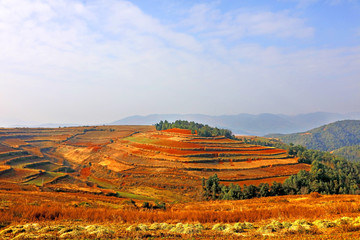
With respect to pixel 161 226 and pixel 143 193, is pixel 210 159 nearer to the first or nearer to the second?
pixel 143 193

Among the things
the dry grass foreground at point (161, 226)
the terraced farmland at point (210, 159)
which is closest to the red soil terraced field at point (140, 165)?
the terraced farmland at point (210, 159)

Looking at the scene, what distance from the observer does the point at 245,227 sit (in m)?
16.7

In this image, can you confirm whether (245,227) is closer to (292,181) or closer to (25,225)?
(25,225)

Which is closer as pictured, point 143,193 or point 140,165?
point 143,193

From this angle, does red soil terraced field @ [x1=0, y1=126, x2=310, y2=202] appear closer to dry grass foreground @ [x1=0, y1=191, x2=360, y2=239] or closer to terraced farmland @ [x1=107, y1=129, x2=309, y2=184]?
terraced farmland @ [x1=107, y1=129, x2=309, y2=184]

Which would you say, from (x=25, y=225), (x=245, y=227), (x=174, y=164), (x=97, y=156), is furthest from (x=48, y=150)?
(x=245, y=227)

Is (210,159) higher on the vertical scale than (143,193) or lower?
higher

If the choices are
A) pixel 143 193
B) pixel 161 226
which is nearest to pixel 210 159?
pixel 143 193

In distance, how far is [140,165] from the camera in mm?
89625

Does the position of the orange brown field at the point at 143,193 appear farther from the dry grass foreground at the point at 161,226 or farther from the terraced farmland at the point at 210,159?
the terraced farmland at the point at 210,159

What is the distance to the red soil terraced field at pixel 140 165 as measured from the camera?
68.0 meters

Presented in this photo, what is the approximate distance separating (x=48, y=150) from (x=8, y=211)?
382ft

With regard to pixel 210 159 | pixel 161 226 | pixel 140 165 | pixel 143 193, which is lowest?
pixel 143 193

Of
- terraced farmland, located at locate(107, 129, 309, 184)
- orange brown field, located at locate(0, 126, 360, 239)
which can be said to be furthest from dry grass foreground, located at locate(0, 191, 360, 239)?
terraced farmland, located at locate(107, 129, 309, 184)
